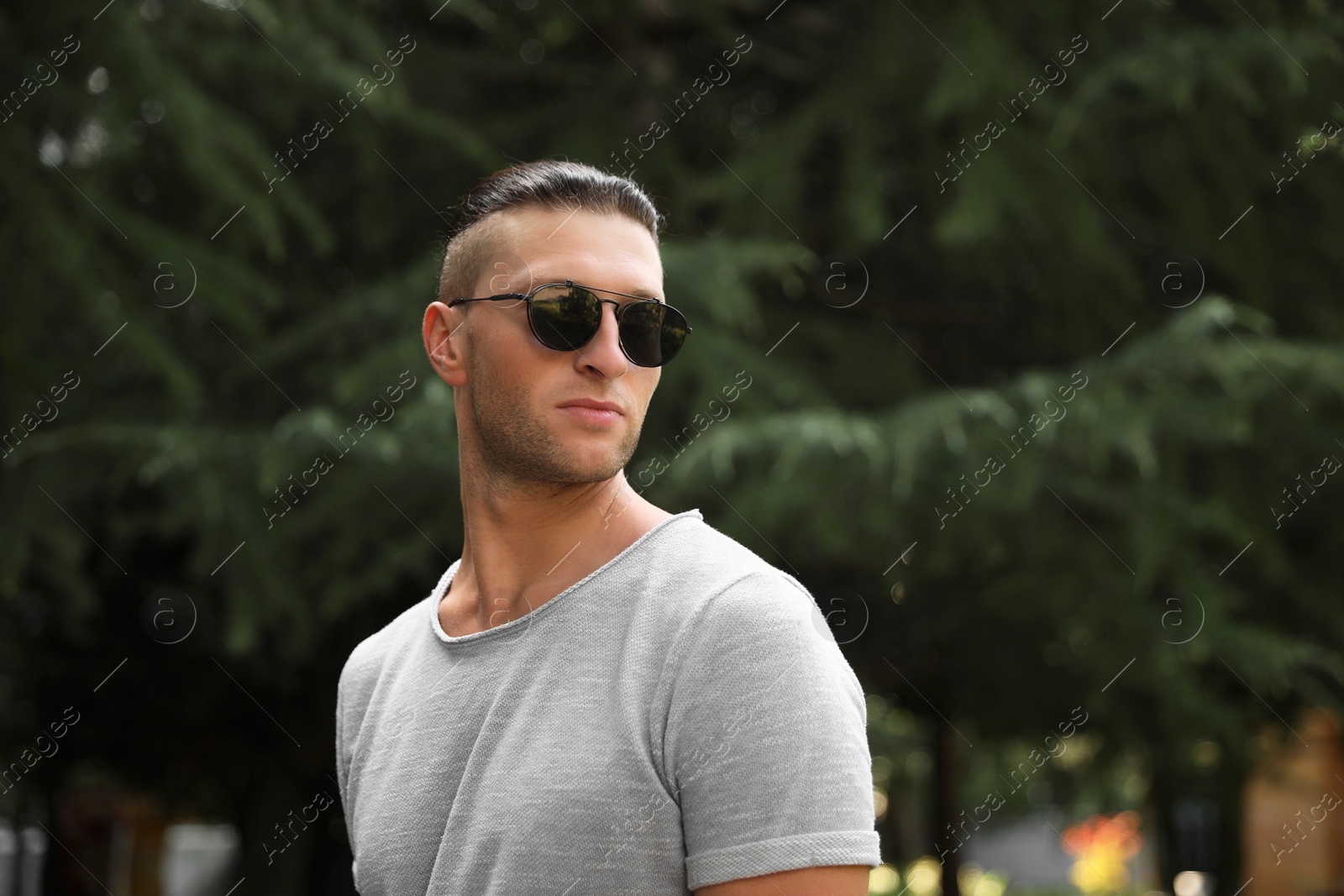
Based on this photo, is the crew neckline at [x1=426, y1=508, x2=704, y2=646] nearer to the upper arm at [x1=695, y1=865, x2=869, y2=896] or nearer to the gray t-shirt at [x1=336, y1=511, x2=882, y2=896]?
the gray t-shirt at [x1=336, y1=511, x2=882, y2=896]

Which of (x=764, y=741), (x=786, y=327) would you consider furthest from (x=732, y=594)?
(x=786, y=327)

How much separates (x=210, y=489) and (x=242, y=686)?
12.7 feet

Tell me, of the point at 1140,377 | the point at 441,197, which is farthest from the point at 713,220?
the point at 1140,377

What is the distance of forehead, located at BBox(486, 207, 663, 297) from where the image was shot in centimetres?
162

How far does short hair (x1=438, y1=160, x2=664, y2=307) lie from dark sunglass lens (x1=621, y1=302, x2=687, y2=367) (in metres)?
0.12

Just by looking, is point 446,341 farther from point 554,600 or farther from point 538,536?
point 554,600

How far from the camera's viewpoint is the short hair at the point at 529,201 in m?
1.65

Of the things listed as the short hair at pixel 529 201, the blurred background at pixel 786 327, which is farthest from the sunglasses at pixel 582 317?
the blurred background at pixel 786 327

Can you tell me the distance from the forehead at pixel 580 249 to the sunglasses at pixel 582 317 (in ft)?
0.05

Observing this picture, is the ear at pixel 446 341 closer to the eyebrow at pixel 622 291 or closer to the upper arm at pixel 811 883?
the eyebrow at pixel 622 291

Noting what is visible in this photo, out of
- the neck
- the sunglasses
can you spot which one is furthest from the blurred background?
the sunglasses

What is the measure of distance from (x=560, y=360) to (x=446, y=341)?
0.78ft

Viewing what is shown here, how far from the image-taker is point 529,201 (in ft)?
5.48

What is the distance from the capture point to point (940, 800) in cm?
1080
